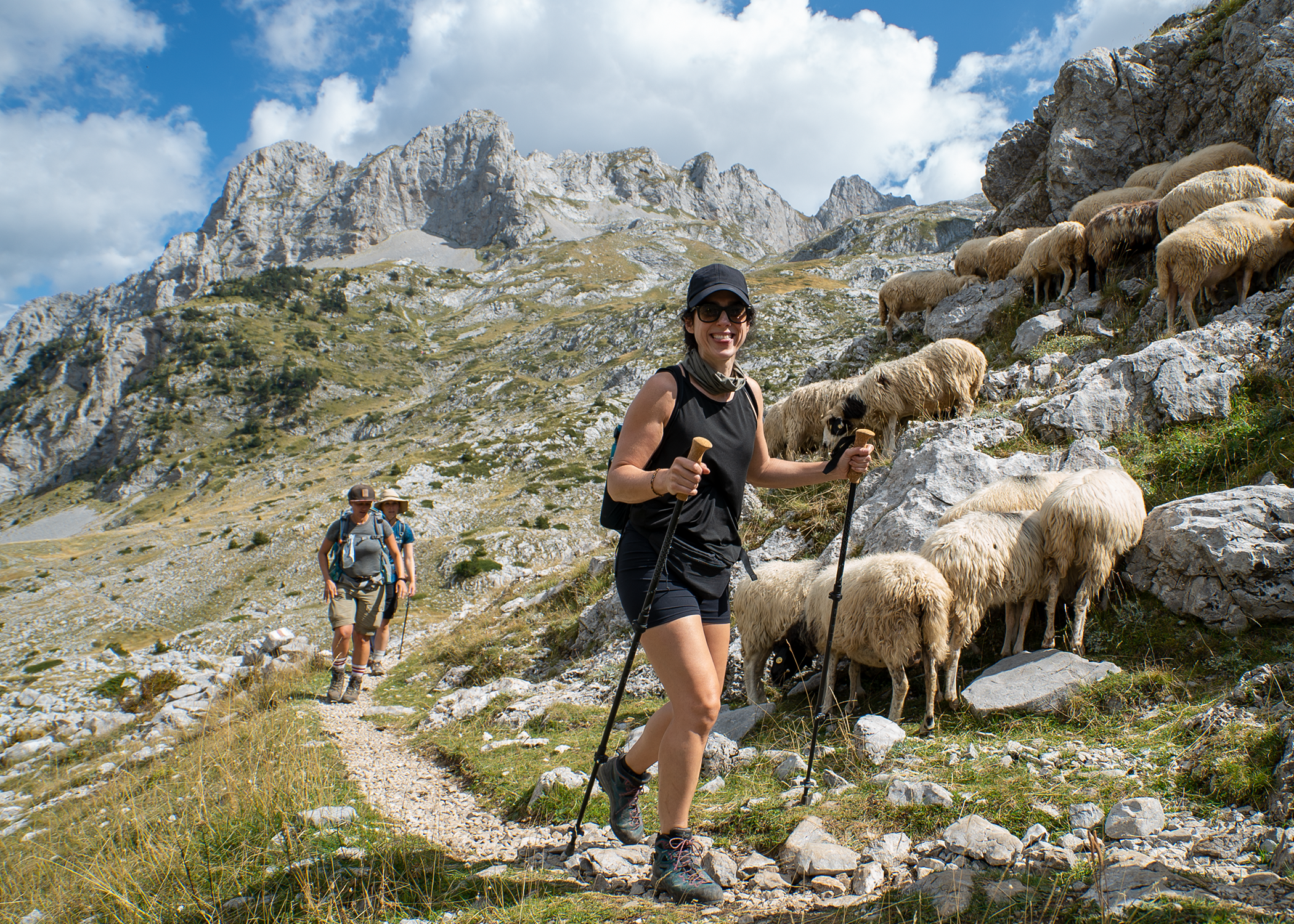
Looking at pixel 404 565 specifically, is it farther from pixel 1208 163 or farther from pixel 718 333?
pixel 1208 163

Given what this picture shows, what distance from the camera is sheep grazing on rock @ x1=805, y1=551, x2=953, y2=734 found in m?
5.38

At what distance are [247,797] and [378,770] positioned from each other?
1.87 meters

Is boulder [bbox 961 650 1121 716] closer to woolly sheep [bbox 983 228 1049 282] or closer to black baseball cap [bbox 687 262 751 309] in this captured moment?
black baseball cap [bbox 687 262 751 309]

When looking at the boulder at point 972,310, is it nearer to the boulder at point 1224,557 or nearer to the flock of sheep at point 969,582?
the flock of sheep at point 969,582

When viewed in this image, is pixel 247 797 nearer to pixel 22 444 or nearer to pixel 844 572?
pixel 844 572

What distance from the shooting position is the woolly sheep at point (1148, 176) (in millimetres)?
16781

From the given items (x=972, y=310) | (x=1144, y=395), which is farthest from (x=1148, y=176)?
(x=1144, y=395)

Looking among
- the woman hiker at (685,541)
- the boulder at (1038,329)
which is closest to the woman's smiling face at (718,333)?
the woman hiker at (685,541)

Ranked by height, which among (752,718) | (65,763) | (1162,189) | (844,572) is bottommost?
(65,763)

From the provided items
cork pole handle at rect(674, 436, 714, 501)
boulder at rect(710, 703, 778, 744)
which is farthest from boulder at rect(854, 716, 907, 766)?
cork pole handle at rect(674, 436, 714, 501)

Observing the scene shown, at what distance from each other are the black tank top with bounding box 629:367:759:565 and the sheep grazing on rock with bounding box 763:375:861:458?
9343mm

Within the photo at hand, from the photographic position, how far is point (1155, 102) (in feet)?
61.6

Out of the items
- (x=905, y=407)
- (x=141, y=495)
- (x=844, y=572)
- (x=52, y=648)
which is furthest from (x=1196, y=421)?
(x=141, y=495)

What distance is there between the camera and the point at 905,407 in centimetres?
1116
